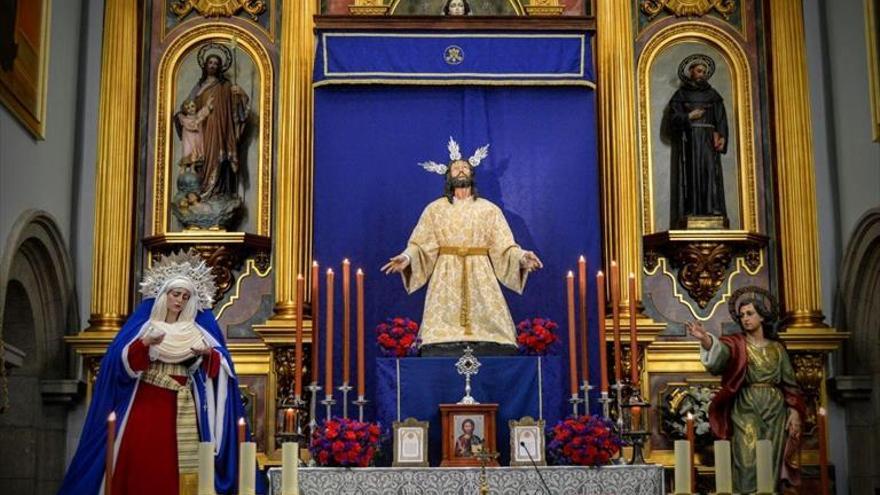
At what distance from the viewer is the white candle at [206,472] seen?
6.06 meters

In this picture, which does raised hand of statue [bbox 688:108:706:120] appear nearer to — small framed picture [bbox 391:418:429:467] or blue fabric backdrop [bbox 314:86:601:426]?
blue fabric backdrop [bbox 314:86:601:426]

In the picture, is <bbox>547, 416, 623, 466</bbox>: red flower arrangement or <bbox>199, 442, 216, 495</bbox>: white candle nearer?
<bbox>199, 442, 216, 495</bbox>: white candle

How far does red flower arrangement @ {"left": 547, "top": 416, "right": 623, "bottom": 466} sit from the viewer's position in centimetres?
902

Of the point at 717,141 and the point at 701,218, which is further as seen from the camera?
the point at 717,141

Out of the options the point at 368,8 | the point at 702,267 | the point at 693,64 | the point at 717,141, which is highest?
the point at 368,8

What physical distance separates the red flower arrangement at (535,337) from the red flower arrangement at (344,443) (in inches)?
56.1

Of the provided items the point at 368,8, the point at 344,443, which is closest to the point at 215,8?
the point at 368,8

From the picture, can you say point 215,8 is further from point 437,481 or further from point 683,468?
point 683,468

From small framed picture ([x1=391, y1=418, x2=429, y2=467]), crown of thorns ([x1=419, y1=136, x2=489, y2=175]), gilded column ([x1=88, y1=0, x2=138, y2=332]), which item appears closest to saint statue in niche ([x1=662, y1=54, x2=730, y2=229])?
crown of thorns ([x1=419, y1=136, x2=489, y2=175])

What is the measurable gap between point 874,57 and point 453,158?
10.7ft

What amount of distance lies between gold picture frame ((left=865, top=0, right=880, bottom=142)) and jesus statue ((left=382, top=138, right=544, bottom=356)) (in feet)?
9.09

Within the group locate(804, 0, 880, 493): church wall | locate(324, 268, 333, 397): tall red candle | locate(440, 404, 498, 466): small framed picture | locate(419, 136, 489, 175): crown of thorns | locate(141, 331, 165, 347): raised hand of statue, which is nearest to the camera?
locate(440, 404, 498, 466): small framed picture

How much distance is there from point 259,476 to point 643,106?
4428mm

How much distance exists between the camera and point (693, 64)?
1191 centimetres
